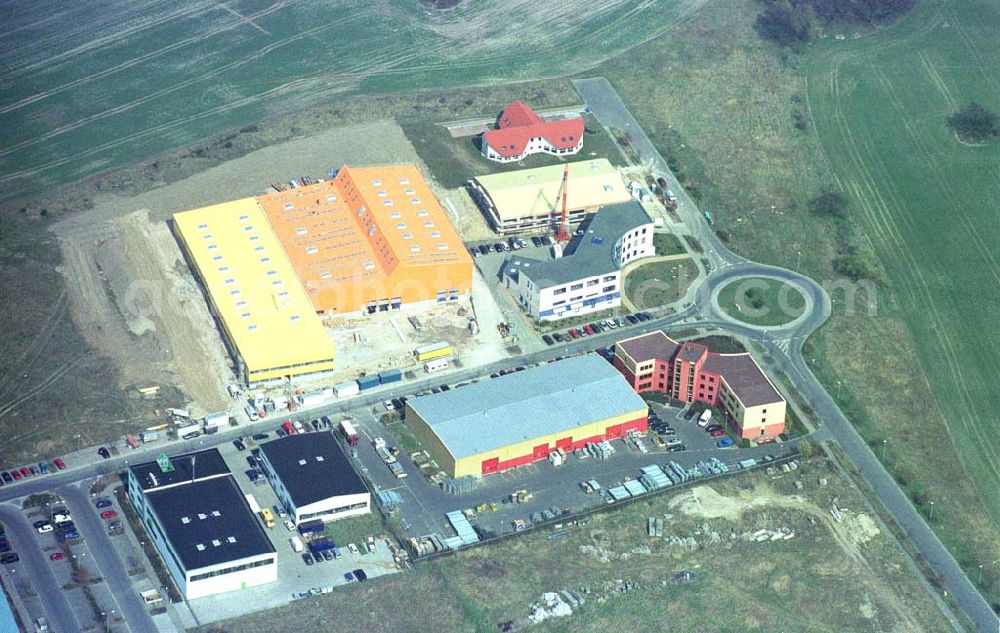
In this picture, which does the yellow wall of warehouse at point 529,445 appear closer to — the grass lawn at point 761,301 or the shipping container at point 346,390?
the shipping container at point 346,390

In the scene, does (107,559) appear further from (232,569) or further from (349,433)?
(349,433)

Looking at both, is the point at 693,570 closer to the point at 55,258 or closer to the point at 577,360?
the point at 577,360

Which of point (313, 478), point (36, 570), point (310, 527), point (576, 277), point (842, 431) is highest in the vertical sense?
point (36, 570)

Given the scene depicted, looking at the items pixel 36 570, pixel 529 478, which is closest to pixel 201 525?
pixel 36 570

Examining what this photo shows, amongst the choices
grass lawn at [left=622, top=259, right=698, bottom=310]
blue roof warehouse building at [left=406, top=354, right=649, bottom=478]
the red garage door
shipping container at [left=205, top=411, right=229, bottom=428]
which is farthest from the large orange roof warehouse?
the red garage door

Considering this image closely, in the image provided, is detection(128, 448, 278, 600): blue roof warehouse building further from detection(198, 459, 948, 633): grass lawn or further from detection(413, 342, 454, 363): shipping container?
detection(413, 342, 454, 363): shipping container
